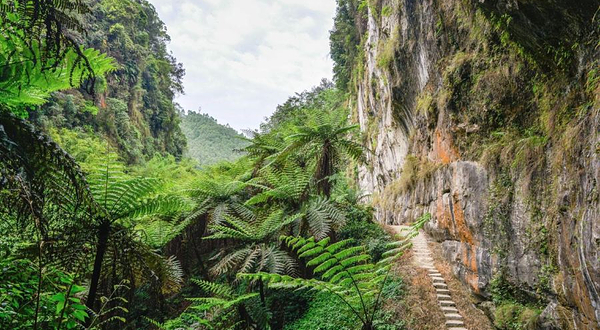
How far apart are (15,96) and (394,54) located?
10.8 metres

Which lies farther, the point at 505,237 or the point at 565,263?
the point at 505,237

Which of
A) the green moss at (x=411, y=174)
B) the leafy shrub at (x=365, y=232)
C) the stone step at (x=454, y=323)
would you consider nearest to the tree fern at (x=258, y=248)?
the leafy shrub at (x=365, y=232)

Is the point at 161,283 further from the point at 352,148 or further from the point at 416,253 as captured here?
the point at 416,253

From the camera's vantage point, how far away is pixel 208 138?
175ft

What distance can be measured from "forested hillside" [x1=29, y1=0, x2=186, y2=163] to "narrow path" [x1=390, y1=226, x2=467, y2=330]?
47.7 feet

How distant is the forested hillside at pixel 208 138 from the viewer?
47.3 meters

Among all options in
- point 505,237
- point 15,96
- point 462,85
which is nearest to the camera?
point 15,96

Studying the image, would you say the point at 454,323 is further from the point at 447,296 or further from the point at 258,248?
the point at 258,248

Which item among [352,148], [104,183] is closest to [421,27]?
[352,148]

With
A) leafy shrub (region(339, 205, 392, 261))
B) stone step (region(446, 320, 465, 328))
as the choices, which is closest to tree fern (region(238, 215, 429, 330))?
stone step (region(446, 320, 465, 328))

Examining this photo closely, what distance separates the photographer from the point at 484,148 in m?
6.21

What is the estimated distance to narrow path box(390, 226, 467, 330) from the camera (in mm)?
4887

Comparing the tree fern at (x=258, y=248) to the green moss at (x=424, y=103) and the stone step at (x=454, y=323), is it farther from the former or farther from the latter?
the green moss at (x=424, y=103)

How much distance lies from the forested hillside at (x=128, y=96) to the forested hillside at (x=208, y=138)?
1851cm
